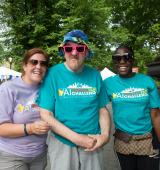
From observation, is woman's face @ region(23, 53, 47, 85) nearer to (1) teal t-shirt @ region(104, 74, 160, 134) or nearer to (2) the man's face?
(2) the man's face

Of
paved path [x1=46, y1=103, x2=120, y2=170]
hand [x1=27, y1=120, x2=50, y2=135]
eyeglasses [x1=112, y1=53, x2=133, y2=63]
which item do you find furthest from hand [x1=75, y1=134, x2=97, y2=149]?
paved path [x1=46, y1=103, x2=120, y2=170]

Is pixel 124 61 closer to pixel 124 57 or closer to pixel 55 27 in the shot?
pixel 124 57

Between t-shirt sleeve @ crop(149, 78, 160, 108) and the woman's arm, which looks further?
t-shirt sleeve @ crop(149, 78, 160, 108)

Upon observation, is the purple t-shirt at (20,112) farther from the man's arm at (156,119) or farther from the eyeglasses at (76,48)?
the man's arm at (156,119)

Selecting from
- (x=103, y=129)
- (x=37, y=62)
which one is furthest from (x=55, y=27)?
(x=103, y=129)

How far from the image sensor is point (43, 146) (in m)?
3.39

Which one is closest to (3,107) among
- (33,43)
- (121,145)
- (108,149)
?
Answer: (121,145)

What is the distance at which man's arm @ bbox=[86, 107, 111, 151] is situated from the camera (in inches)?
121

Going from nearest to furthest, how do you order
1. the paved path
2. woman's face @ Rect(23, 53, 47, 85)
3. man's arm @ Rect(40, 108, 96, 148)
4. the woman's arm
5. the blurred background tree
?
man's arm @ Rect(40, 108, 96, 148)
the woman's arm
woman's face @ Rect(23, 53, 47, 85)
the paved path
the blurred background tree

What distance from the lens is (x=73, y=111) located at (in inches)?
122

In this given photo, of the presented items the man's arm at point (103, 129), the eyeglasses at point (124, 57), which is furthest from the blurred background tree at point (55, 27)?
the man's arm at point (103, 129)

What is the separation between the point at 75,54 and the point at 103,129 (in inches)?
24.2

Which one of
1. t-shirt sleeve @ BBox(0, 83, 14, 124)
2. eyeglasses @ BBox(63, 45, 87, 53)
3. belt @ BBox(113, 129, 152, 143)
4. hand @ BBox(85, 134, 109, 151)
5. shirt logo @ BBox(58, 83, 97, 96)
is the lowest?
belt @ BBox(113, 129, 152, 143)

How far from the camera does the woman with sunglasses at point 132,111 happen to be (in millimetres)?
3742
